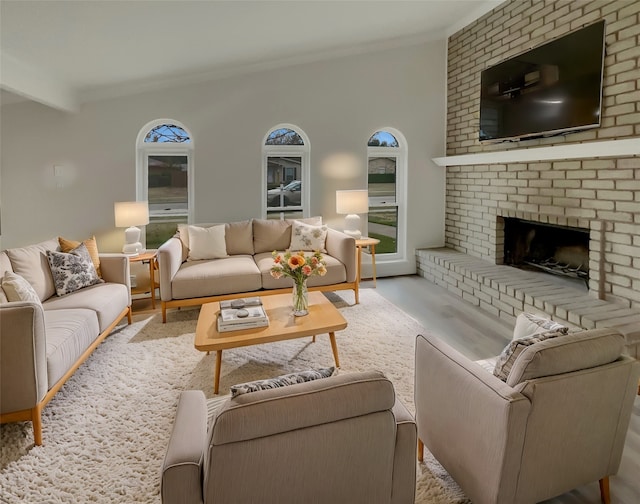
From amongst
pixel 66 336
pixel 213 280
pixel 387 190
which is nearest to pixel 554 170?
pixel 387 190

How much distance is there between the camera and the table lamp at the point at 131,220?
443cm

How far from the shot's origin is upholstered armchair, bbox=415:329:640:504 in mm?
1484

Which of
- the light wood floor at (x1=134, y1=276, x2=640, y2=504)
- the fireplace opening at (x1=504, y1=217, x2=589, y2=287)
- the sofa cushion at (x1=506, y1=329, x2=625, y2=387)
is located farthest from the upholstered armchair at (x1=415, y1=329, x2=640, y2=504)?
the fireplace opening at (x1=504, y1=217, x2=589, y2=287)

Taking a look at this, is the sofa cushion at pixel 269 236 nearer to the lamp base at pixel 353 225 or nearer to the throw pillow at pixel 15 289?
the lamp base at pixel 353 225

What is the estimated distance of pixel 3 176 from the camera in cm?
458

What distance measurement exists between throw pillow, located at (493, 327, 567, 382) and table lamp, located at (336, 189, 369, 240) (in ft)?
11.5

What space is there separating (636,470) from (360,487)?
1474mm

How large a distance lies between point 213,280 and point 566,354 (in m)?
3.15

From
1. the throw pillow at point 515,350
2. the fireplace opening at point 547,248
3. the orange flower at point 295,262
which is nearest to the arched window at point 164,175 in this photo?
the orange flower at point 295,262

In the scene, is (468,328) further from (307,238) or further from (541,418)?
(541,418)

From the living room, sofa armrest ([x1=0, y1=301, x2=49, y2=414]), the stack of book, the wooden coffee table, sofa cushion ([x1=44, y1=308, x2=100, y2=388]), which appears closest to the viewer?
sofa armrest ([x1=0, y1=301, x2=49, y2=414])

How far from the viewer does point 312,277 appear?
4363 mm

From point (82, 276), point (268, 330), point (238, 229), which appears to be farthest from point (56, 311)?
point (238, 229)

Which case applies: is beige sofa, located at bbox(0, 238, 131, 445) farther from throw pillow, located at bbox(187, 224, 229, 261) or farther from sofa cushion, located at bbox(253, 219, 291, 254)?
sofa cushion, located at bbox(253, 219, 291, 254)
